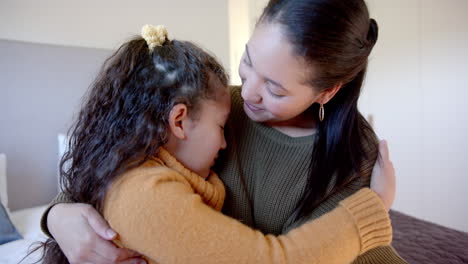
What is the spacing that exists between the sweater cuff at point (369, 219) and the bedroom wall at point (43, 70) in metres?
2.11

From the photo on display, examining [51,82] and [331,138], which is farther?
[51,82]

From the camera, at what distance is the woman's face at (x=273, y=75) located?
2.33 ft

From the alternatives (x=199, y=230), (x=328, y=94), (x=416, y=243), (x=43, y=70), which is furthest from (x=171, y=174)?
(x=43, y=70)

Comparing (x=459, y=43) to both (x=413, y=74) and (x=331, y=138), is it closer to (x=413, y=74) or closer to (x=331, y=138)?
(x=413, y=74)

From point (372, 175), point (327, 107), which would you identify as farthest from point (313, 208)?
point (327, 107)

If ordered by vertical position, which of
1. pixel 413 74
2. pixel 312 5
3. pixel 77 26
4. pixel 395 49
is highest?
pixel 312 5

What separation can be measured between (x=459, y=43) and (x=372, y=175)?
228 cm

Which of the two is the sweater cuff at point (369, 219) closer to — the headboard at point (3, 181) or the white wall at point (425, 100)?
the headboard at point (3, 181)

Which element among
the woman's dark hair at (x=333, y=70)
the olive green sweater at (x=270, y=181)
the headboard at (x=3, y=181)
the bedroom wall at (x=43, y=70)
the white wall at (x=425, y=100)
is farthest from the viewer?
the white wall at (x=425, y=100)

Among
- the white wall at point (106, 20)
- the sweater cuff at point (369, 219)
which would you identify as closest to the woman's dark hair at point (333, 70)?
→ the sweater cuff at point (369, 219)

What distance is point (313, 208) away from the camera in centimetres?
80

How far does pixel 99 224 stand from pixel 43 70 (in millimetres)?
1915

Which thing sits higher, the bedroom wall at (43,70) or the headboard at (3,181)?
the bedroom wall at (43,70)

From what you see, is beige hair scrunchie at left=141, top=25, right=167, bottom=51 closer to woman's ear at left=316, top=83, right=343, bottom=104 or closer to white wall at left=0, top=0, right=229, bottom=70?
woman's ear at left=316, top=83, right=343, bottom=104
